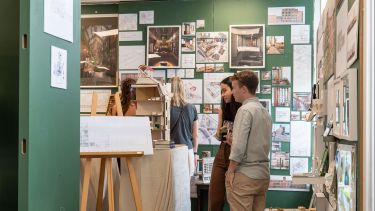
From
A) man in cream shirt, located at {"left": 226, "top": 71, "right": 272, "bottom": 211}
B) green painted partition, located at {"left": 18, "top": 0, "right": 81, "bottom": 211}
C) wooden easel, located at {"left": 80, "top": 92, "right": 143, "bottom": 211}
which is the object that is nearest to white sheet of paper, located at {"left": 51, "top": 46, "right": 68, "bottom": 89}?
green painted partition, located at {"left": 18, "top": 0, "right": 81, "bottom": 211}

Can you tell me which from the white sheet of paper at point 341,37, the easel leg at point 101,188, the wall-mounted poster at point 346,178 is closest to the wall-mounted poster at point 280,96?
the easel leg at point 101,188

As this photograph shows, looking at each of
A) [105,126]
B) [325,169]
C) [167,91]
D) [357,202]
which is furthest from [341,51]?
[167,91]

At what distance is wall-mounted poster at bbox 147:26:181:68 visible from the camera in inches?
240

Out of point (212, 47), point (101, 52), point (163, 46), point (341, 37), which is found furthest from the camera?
point (101, 52)

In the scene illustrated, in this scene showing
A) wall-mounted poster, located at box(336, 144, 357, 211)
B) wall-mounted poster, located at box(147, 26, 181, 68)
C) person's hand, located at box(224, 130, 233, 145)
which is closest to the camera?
wall-mounted poster, located at box(336, 144, 357, 211)

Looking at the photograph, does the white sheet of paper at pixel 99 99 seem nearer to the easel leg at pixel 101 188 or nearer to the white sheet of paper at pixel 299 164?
the easel leg at pixel 101 188

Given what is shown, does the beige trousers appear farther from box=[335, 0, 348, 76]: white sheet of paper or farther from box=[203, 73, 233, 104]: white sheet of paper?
box=[203, 73, 233, 104]: white sheet of paper

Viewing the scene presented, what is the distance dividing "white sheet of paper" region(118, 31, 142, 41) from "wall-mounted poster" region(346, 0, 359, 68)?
4.19 meters

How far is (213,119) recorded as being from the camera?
19.8 feet

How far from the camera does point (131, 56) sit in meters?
6.22

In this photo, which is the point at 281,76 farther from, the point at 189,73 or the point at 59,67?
the point at 59,67

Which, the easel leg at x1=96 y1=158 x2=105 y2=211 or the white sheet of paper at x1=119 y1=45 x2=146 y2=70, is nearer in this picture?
Answer: the easel leg at x1=96 y1=158 x2=105 y2=211

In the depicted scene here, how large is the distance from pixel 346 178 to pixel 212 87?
381 cm

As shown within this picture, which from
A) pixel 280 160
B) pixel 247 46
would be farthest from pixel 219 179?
pixel 247 46
